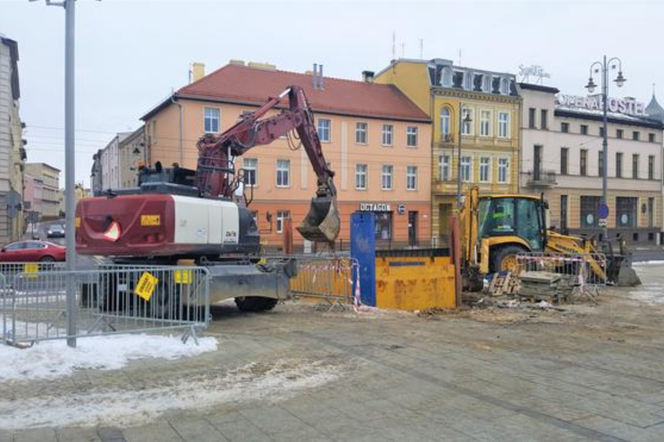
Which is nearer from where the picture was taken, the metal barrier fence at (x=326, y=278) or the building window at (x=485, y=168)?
the metal barrier fence at (x=326, y=278)

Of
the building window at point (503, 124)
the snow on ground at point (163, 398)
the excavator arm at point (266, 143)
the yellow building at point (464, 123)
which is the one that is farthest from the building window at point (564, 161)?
the snow on ground at point (163, 398)

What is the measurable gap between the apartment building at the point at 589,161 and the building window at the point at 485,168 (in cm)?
335

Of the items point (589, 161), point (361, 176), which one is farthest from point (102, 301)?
point (589, 161)

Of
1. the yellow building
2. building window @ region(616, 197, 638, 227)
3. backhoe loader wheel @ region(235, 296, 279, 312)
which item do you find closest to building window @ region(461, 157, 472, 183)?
the yellow building

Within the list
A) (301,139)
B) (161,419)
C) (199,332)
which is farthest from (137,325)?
(301,139)

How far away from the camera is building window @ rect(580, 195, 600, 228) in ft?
185

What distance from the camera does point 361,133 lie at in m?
46.8

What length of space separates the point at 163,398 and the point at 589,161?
56301 millimetres

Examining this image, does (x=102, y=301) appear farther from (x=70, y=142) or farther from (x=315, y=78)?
→ (x=315, y=78)

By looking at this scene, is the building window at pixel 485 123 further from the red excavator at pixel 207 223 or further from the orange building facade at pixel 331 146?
the red excavator at pixel 207 223

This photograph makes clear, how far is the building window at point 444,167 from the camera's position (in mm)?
50250

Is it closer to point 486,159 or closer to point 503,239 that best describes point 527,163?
point 486,159

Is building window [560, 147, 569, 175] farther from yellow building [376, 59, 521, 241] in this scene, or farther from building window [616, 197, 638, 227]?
building window [616, 197, 638, 227]

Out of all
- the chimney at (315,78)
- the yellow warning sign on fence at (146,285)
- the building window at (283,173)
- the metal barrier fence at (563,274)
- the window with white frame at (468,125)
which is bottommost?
the metal barrier fence at (563,274)
